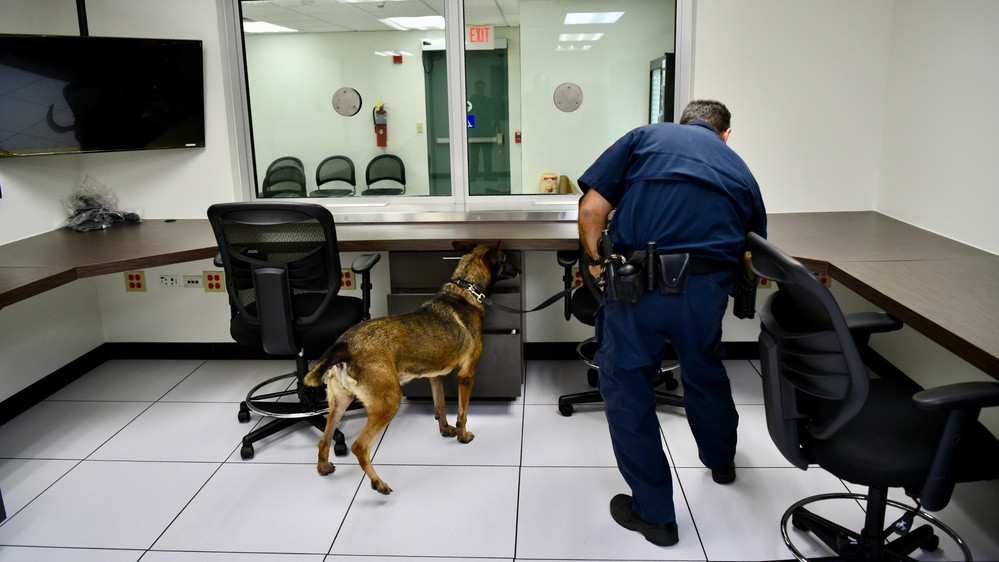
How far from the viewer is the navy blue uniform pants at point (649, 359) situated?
87.6 inches

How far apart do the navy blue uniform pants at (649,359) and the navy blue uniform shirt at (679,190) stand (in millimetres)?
127

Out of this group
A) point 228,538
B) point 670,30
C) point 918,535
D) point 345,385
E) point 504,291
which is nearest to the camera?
point 918,535

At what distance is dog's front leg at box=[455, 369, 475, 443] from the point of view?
9.68ft

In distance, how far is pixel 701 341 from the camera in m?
2.28

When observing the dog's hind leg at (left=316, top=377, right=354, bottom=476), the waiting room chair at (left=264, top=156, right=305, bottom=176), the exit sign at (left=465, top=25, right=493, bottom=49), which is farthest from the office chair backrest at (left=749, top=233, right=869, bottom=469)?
the waiting room chair at (left=264, top=156, right=305, bottom=176)

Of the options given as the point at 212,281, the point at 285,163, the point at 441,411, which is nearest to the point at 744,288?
the point at 441,411

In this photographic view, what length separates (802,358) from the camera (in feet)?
5.83

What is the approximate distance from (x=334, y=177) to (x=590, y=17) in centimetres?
164

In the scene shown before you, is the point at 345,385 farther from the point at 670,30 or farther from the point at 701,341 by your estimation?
the point at 670,30

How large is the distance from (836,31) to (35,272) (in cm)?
364

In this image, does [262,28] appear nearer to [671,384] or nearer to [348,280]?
[348,280]

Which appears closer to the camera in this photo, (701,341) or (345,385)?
(701,341)

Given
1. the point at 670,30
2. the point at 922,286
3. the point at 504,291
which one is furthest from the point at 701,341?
the point at 670,30

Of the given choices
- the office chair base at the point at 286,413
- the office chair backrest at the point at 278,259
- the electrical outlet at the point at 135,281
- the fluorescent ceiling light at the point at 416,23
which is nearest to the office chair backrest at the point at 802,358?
the office chair backrest at the point at 278,259
